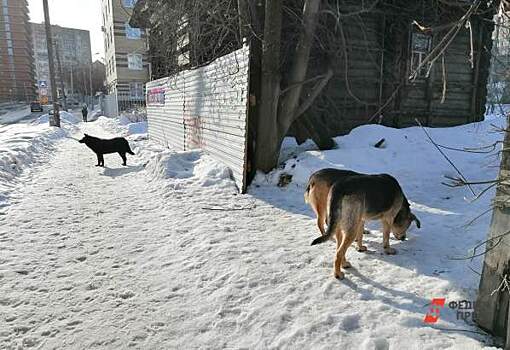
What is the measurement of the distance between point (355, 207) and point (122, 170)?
25.0ft

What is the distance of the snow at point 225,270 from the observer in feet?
9.27

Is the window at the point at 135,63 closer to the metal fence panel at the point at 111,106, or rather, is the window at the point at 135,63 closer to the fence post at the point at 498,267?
the metal fence panel at the point at 111,106

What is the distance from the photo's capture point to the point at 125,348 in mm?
2701

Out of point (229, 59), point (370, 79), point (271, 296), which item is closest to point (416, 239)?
point (271, 296)

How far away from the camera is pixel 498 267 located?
264 cm

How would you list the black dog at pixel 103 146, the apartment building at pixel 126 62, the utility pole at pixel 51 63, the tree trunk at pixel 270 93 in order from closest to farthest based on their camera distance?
the tree trunk at pixel 270 93, the black dog at pixel 103 146, the utility pole at pixel 51 63, the apartment building at pixel 126 62

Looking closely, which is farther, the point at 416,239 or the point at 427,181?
the point at 427,181

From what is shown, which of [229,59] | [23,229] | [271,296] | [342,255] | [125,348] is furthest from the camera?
[229,59]

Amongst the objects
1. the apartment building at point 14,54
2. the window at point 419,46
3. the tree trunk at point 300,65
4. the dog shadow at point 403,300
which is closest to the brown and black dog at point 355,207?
the dog shadow at point 403,300

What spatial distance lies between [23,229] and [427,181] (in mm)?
6562

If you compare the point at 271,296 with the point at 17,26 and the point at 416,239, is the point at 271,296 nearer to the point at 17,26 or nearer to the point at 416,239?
the point at 416,239

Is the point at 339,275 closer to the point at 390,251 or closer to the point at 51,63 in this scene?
the point at 390,251

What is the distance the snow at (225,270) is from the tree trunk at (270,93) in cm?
54

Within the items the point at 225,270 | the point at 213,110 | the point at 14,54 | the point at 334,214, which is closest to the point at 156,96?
the point at 213,110
